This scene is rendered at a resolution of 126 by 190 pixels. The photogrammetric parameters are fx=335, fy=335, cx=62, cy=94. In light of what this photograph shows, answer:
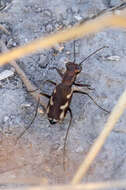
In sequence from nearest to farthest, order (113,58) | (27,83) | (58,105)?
(58,105) → (27,83) → (113,58)

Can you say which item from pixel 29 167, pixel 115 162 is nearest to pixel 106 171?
pixel 115 162

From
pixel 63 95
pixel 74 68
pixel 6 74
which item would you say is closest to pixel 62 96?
pixel 63 95

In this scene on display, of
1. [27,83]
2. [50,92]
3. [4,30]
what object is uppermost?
[4,30]

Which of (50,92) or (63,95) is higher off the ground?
(63,95)

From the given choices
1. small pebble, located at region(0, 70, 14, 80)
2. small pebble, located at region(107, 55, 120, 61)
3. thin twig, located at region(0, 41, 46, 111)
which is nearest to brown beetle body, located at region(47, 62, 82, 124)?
thin twig, located at region(0, 41, 46, 111)

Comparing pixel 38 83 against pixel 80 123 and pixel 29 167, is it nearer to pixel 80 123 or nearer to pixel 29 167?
pixel 80 123

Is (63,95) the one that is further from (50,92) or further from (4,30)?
(4,30)

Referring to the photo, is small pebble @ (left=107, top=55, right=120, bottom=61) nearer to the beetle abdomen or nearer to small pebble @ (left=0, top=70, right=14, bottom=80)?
the beetle abdomen

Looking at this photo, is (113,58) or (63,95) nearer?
(63,95)
